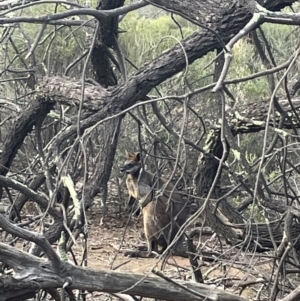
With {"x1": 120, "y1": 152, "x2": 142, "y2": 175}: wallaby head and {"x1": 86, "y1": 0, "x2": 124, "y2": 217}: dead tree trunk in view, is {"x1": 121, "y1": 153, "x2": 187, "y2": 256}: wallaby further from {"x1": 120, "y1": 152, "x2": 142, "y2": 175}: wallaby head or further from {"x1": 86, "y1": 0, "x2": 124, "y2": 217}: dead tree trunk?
{"x1": 86, "y1": 0, "x2": 124, "y2": 217}: dead tree trunk

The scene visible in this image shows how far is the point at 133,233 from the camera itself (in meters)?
9.94

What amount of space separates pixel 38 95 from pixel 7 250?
2.38 metres

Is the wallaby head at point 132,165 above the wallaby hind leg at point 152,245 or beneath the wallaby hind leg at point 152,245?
above

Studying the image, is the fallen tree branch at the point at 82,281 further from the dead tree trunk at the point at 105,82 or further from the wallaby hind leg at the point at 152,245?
the wallaby hind leg at the point at 152,245

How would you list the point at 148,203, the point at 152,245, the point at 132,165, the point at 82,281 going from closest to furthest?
the point at 82,281 → the point at 132,165 → the point at 148,203 → the point at 152,245

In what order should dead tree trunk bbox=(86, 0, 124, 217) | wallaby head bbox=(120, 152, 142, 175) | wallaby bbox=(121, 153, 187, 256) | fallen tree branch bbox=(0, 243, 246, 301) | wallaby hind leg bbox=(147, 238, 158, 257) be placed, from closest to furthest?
fallen tree branch bbox=(0, 243, 246, 301)
dead tree trunk bbox=(86, 0, 124, 217)
wallaby bbox=(121, 153, 187, 256)
wallaby head bbox=(120, 152, 142, 175)
wallaby hind leg bbox=(147, 238, 158, 257)

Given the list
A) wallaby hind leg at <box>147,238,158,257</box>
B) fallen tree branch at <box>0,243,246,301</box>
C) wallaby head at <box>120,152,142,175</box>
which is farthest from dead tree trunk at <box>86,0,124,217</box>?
wallaby hind leg at <box>147,238,158,257</box>

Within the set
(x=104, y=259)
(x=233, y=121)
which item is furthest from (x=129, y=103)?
(x=104, y=259)

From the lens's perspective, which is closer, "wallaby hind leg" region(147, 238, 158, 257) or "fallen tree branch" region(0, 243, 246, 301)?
"fallen tree branch" region(0, 243, 246, 301)

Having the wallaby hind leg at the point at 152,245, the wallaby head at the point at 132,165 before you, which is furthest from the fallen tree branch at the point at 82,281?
the wallaby hind leg at the point at 152,245

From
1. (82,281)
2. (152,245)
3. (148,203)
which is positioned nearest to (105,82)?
(82,281)

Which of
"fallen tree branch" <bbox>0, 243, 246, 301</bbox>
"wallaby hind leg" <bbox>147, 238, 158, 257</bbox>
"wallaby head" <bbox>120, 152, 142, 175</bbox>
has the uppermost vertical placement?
"wallaby head" <bbox>120, 152, 142, 175</bbox>

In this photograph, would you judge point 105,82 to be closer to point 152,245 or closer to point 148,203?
point 148,203

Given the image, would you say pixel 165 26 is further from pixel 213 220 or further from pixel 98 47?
pixel 213 220
